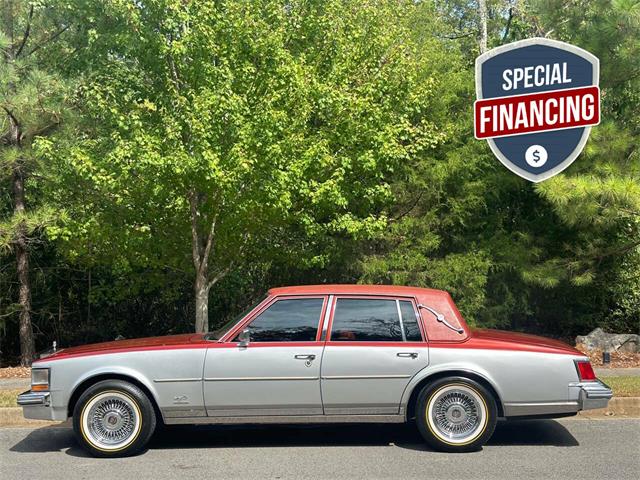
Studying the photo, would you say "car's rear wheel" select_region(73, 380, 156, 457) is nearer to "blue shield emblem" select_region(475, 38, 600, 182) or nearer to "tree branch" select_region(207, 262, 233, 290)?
"tree branch" select_region(207, 262, 233, 290)

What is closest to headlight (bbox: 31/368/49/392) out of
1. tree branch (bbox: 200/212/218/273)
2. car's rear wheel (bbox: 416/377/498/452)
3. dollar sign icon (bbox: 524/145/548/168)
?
car's rear wheel (bbox: 416/377/498/452)

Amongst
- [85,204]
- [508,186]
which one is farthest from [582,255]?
[85,204]

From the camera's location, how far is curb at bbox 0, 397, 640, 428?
27.3ft

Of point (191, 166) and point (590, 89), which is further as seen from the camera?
point (590, 89)

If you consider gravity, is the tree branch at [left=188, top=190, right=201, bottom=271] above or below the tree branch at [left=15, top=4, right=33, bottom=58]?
below

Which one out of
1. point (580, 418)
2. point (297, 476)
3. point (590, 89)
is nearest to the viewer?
point (297, 476)

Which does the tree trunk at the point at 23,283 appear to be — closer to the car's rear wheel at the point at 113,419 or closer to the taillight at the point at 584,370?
the car's rear wheel at the point at 113,419

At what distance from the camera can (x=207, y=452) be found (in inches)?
274

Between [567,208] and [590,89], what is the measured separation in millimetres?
1813

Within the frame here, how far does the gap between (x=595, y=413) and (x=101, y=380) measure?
527cm

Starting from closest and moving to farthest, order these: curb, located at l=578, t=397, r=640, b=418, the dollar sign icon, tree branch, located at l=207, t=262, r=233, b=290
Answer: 1. curb, located at l=578, t=397, r=640, b=418
2. the dollar sign icon
3. tree branch, located at l=207, t=262, r=233, b=290

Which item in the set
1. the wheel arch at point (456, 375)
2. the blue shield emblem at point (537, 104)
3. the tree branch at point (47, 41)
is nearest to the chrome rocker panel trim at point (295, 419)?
the wheel arch at point (456, 375)

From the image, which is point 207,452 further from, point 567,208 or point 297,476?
point 567,208

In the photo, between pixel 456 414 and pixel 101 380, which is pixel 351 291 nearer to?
pixel 456 414
